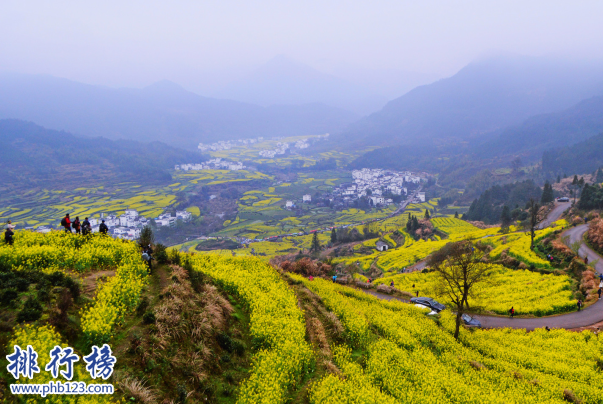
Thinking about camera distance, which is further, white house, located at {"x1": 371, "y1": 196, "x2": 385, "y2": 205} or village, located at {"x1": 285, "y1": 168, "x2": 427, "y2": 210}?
village, located at {"x1": 285, "y1": 168, "x2": 427, "y2": 210}

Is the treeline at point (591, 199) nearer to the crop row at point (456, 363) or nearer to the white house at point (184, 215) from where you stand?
the crop row at point (456, 363)

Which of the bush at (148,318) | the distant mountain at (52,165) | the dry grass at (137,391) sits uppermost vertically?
the distant mountain at (52,165)

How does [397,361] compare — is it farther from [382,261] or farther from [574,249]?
[382,261]

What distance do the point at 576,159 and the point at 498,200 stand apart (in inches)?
3573

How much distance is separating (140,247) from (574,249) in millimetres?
50752

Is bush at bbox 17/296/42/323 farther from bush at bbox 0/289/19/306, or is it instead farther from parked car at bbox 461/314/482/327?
parked car at bbox 461/314/482/327

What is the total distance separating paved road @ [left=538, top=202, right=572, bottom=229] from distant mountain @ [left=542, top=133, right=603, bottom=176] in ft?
348

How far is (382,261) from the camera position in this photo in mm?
64312

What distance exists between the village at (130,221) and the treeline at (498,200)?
101 meters

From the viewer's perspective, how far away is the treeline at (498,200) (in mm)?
103250

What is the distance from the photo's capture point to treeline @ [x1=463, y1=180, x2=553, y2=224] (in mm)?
103250

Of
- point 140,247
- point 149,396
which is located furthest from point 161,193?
point 149,396

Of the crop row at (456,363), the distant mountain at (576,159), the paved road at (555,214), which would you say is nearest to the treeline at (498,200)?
the paved road at (555,214)

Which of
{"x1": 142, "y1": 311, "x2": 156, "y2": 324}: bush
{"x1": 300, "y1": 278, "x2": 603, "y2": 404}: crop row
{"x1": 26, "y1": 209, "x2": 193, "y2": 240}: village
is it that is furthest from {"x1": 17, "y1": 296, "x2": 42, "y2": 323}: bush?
{"x1": 26, "y1": 209, "x2": 193, "y2": 240}: village
